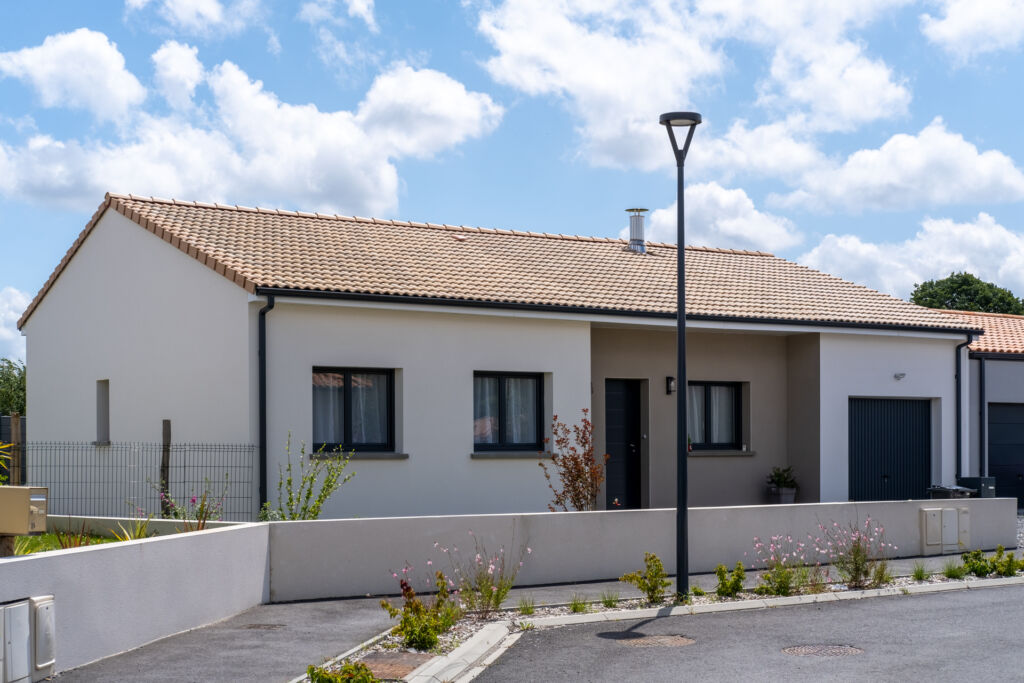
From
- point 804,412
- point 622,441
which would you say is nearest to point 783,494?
point 804,412

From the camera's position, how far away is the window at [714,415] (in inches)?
841

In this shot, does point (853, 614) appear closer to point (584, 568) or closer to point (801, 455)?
point (584, 568)

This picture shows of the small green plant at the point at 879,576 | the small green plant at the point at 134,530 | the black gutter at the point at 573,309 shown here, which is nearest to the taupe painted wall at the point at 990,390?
the black gutter at the point at 573,309

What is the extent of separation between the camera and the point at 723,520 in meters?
14.8

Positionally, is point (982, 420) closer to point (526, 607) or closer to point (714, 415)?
point (714, 415)

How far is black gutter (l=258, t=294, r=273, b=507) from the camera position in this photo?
15547mm

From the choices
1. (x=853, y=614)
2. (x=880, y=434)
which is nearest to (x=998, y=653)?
(x=853, y=614)

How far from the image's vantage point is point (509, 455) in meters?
17.7

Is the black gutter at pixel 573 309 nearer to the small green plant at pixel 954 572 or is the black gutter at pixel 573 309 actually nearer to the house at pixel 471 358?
the house at pixel 471 358

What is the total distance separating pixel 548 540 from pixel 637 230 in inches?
488

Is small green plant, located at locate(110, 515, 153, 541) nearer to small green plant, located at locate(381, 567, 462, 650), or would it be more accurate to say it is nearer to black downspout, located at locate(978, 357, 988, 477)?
small green plant, located at locate(381, 567, 462, 650)

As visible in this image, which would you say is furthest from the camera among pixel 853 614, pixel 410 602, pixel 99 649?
pixel 853 614

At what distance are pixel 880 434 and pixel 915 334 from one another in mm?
1954

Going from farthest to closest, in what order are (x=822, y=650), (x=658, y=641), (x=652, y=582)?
(x=652, y=582), (x=658, y=641), (x=822, y=650)
